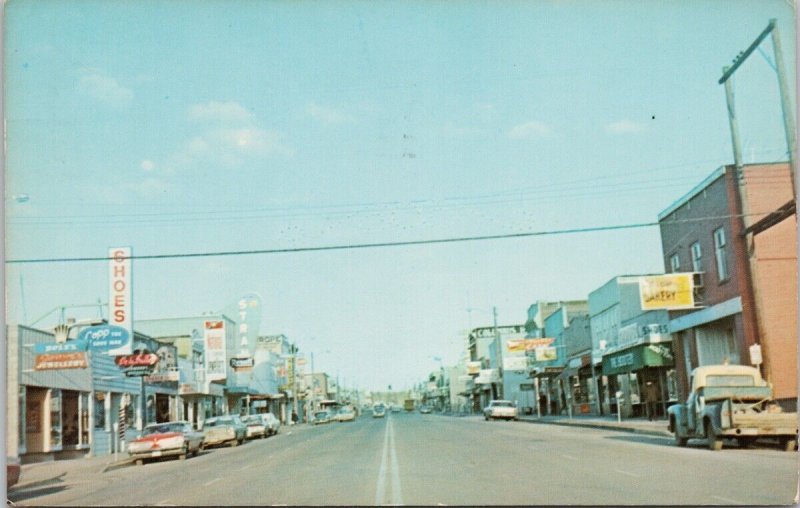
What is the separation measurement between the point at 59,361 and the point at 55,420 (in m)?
4.97

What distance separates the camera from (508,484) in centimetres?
1455

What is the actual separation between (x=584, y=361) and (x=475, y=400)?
247ft

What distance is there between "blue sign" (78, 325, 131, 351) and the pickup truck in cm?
2048

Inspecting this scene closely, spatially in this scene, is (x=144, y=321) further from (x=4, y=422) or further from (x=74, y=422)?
(x=4, y=422)

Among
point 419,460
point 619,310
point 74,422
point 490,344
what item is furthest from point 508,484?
point 490,344

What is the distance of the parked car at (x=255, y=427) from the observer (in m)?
49.2

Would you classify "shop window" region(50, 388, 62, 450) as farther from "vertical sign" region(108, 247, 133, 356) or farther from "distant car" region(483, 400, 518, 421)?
"distant car" region(483, 400, 518, 421)

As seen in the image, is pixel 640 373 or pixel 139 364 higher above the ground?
pixel 139 364

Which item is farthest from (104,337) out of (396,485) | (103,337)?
(396,485)

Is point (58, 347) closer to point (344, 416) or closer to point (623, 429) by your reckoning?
point (623, 429)

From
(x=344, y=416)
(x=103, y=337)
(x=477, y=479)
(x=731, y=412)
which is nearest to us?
(x=477, y=479)

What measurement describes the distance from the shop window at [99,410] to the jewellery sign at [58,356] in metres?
9.13

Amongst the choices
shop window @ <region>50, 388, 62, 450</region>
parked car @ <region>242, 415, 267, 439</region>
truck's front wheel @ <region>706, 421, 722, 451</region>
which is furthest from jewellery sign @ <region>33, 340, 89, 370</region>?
truck's front wheel @ <region>706, 421, 722, 451</region>

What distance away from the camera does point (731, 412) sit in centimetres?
2061
